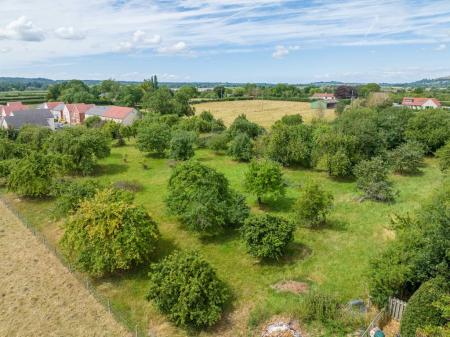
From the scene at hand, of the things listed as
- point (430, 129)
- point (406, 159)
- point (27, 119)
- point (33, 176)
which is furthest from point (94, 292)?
point (27, 119)

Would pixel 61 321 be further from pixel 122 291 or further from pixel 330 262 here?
pixel 330 262

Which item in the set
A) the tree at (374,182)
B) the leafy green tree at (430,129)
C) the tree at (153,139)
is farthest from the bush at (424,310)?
the tree at (153,139)

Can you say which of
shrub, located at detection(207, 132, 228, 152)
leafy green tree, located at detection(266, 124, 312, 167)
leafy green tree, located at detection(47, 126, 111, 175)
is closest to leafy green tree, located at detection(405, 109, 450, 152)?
leafy green tree, located at detection(266, 124, 312, 167)

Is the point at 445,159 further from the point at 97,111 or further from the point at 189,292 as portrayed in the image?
the point at 97,111

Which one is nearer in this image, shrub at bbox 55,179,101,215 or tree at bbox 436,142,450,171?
shrub at bbox 55,179,101,215

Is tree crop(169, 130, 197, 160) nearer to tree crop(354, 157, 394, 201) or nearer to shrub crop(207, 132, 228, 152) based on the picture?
shrub crop(207, 132, 228, 152)

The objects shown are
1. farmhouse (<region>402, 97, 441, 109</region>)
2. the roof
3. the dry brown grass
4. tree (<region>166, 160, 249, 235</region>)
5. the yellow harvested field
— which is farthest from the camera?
the roof
